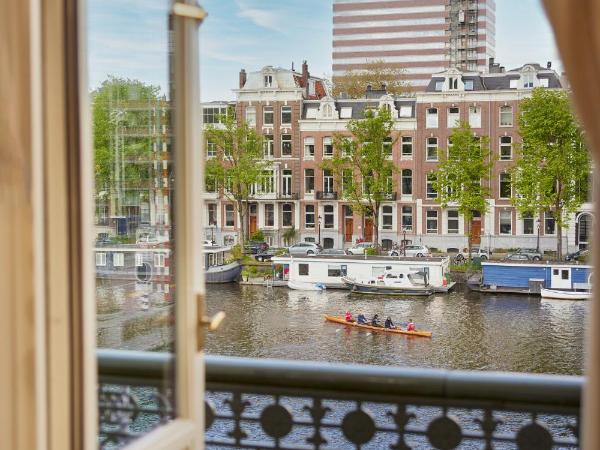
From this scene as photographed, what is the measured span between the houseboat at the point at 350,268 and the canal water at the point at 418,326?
35 centimetres

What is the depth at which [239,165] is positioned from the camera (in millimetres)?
20734

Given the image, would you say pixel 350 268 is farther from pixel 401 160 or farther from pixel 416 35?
pixel 416 35

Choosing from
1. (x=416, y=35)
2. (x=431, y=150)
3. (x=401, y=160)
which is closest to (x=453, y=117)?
(x=431, y=150)

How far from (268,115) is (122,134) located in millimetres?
19551

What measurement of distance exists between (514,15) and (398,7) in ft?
29.5

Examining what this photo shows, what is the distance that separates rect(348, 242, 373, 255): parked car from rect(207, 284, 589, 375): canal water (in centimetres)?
106

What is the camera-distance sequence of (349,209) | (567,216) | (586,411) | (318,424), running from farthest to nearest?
(349,209), (567,216), (318,424), (586,411)

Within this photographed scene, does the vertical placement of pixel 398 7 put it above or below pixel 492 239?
above

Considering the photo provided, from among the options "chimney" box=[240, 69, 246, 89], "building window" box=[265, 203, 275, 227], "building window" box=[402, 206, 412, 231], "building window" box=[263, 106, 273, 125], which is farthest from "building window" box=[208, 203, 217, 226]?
"building window" box=[402, 206, 412, 231]

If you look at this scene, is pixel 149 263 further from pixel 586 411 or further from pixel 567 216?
pixel 567 216

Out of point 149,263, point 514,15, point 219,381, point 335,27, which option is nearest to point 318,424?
point 219,381

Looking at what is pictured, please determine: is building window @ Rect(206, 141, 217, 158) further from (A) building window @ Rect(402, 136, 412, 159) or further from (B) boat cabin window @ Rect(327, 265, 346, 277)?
(A) building window @ Rect(402, 136, 412, 159)

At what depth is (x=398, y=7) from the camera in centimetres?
4353

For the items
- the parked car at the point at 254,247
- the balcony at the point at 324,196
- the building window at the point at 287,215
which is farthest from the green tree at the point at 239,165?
the balcony at the point at 324,196
